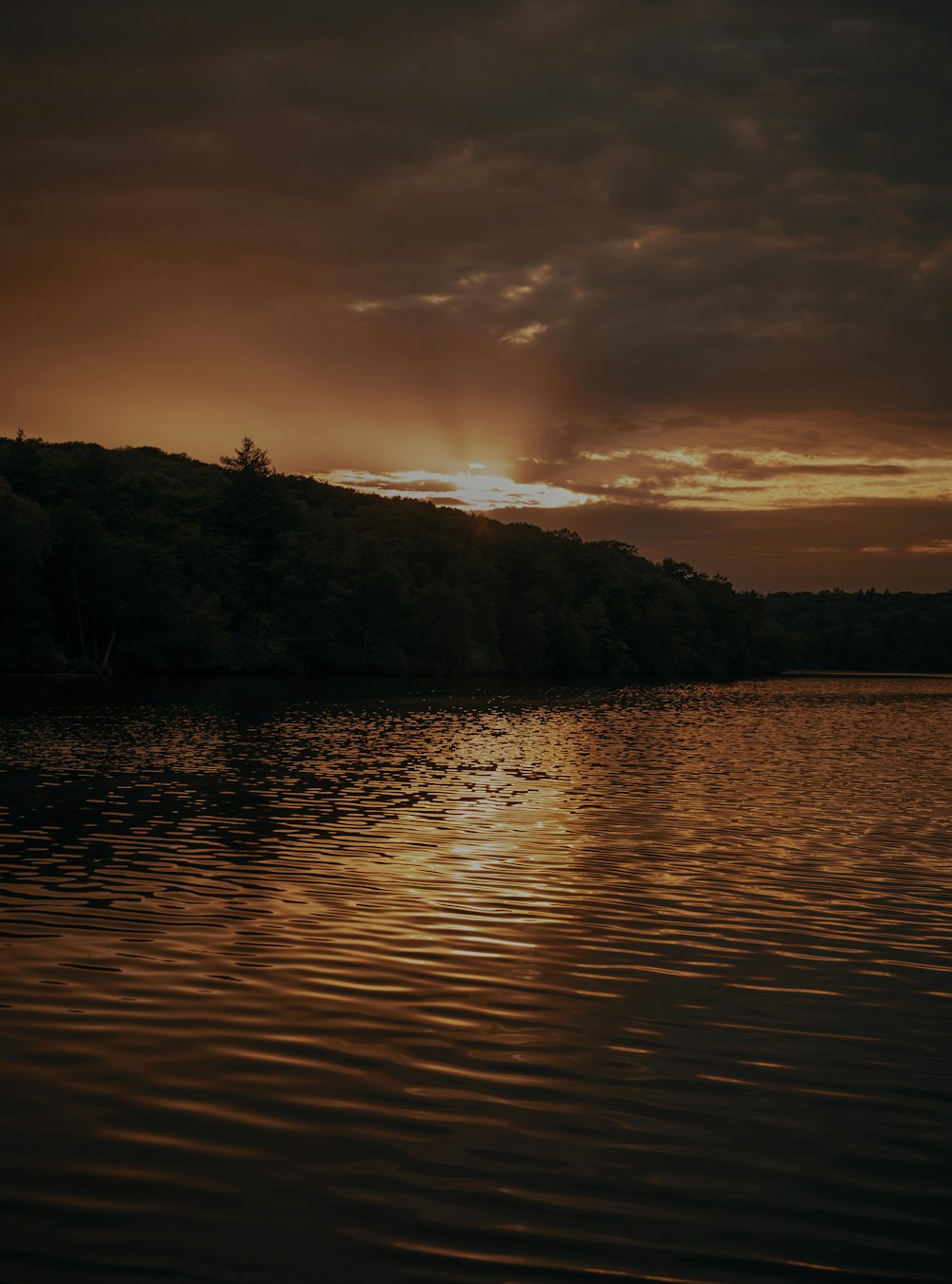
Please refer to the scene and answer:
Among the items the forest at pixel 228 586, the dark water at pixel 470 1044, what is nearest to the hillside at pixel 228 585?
the forest at pixel 228 586

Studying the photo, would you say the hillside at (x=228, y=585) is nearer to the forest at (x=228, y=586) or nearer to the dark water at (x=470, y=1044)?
the forest at (x=228, y=586)

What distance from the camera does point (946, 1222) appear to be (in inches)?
341

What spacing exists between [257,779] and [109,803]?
24.1ft

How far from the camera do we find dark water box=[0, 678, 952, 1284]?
8312 millimetres

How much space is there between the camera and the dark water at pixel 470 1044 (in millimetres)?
8312

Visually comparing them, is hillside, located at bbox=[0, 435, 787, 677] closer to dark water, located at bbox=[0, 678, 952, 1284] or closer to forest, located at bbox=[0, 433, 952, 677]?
forest, located at bbox=[0, 433, 952, 677]

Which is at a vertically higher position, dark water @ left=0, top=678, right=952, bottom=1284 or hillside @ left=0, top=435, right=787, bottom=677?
hillside @ left=0, top=435, right=787, bottom=677

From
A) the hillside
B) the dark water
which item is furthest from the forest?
the dark water

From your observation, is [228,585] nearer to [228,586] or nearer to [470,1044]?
[228,586]

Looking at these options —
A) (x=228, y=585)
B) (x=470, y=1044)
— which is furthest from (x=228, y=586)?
(x=470, y=1044)

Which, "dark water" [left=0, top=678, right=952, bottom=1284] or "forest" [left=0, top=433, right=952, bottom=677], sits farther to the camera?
"forest" [left=0, top=433, right=952, bottom=677]

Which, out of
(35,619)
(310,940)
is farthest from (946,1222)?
(35,619)

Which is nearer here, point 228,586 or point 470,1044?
point 470,1044

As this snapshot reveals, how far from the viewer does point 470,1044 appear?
12.7 meters
